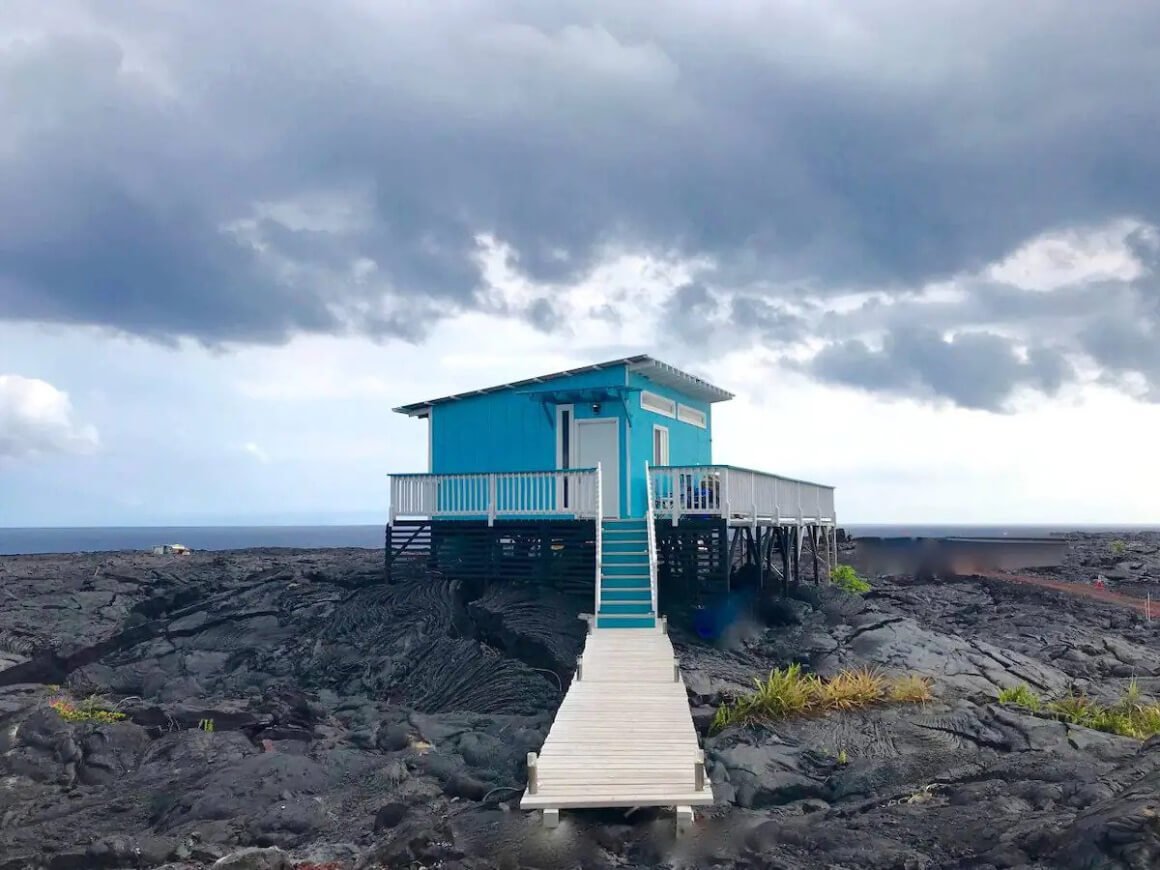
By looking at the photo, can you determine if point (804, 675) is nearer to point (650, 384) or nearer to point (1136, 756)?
point (1136, 756)

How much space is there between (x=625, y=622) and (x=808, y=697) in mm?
4210

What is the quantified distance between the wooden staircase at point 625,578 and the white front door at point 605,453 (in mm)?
1104

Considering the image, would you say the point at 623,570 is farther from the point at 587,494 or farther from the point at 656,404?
the point at 656,404

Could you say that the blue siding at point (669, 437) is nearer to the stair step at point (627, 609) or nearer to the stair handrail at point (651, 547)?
the stair handrail at point (651, 547)

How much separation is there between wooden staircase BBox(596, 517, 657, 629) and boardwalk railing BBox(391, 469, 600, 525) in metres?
0.81

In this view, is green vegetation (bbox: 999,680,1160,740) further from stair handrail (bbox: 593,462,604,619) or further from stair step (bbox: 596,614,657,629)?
stair handrail (bbox: 593,462,604,619)

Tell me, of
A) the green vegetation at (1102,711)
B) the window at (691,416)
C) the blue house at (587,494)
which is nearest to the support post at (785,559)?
the blue house at (587,494)

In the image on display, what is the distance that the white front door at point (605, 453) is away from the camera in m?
22.0

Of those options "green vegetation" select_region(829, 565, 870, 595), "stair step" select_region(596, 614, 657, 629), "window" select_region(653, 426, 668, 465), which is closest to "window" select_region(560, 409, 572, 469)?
"window" select_region(653, 426, 668, 465)

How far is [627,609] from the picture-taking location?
60.5 feet

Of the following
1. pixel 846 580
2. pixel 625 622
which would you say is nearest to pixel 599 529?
pixel 625 622

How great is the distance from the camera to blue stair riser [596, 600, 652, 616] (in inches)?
725

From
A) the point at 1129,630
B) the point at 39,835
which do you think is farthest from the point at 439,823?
the point at 1129,630

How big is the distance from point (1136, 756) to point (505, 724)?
28.6 ft
